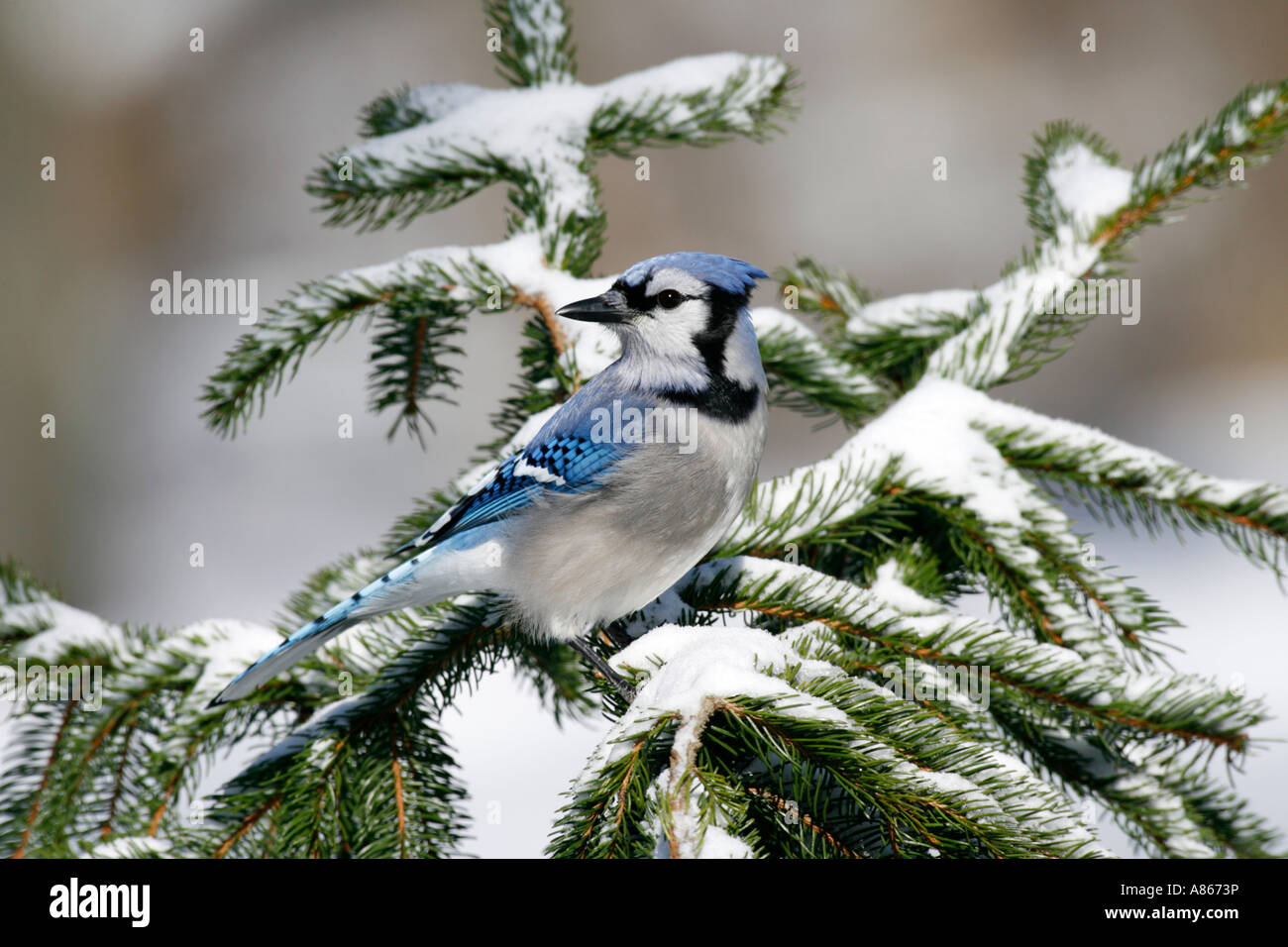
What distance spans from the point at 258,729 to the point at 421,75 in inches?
157

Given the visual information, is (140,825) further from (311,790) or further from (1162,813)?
(1162,813)

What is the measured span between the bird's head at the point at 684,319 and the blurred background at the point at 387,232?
2.85 metres

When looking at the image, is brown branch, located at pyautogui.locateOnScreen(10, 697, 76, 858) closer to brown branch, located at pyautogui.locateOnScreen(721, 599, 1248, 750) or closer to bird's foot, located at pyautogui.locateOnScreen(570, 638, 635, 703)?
bird's foot, located at pyautogui.locateOnScreen(570, 638, 635, 703)

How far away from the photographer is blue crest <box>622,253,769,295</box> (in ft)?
4.80

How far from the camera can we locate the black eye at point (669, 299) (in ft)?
4.83

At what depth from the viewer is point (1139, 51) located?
4.44m

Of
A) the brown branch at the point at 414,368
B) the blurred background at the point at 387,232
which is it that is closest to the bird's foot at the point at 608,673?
the brown branch at the point at 414,368

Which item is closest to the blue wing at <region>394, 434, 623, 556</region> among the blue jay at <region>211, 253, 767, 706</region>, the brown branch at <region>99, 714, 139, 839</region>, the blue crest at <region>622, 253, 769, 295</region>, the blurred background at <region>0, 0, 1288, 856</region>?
the blue jay at <region>211, 253, 767, 706</region>

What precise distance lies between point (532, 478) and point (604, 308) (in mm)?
262

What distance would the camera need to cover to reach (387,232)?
5.05m

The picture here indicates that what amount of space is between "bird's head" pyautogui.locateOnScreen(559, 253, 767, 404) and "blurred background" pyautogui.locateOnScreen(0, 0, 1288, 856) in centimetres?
285

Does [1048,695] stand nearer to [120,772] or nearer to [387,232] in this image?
[120,772]

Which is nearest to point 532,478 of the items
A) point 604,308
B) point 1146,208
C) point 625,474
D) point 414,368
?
point 625,474

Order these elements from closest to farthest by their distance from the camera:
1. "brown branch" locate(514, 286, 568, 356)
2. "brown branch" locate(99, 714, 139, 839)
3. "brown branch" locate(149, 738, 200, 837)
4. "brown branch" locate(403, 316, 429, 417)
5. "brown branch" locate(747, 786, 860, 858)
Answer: "brown branch" locate(747, 786, 860, 858), "brown branch" locate(149, 738, 200, 837), "brown branch" locate(99, 714, 139, 839), "brown branch" locate(514, 286, 568, 356), "brown branch" locate(403, 316, 429, 417)
